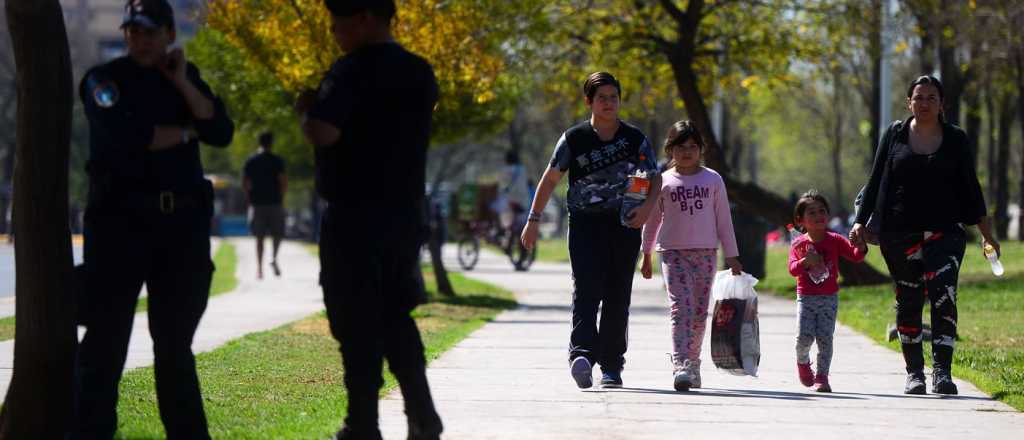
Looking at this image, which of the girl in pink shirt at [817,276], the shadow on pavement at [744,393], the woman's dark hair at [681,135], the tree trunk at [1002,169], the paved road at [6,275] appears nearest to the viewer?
the shadow on pavement at [744,393]

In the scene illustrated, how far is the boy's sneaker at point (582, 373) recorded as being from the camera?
28.0 feet

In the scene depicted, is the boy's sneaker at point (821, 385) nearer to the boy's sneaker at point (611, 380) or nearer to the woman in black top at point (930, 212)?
the woman in black top at point (930, 212)

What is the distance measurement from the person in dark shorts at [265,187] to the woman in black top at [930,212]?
11382mm

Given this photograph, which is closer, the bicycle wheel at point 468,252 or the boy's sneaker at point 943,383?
the boy's sneaker at point 943,383

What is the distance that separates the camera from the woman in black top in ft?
28.2

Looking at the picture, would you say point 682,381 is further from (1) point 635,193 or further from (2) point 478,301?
(2) point 478,301

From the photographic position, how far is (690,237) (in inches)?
342

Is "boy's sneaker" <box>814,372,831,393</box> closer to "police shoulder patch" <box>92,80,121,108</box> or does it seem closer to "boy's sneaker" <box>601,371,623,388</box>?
"boy's sneaker" <box>601,371,623,388</box>

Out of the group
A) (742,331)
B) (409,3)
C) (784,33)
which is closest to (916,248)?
(742,331)

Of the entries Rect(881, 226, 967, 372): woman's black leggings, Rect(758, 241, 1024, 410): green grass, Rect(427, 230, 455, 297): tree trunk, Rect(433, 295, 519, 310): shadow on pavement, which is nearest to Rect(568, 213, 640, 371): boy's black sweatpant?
Rect(881, 226, 967, 372): woman's black leggings

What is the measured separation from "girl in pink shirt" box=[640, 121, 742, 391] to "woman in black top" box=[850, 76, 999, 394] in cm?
76

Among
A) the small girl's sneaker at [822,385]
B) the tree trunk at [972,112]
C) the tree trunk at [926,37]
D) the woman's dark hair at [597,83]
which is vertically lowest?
the small girl's sneaker at [822,385]

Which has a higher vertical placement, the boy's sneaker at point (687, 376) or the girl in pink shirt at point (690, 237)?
the girl in pink shirt at point (690, 237)

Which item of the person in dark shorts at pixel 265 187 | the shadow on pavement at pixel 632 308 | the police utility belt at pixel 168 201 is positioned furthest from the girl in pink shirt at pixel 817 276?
the person in dark shorts at pixel 265 187
